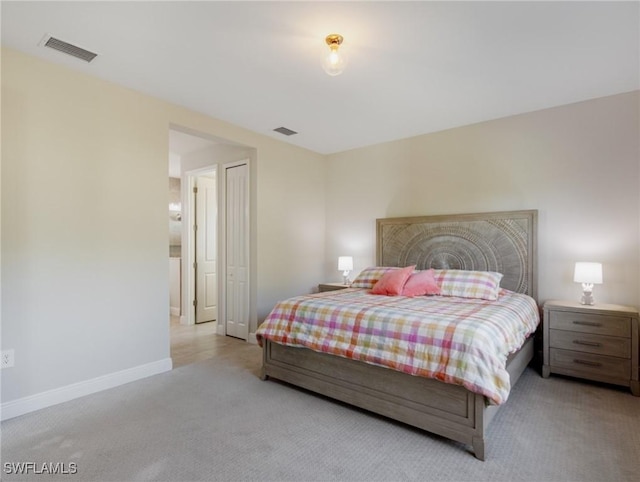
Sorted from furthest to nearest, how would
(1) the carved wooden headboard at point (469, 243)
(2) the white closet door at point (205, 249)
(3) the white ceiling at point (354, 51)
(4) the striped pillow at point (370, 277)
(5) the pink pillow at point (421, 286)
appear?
1. (2) the white closet door at point (205, 249)
2. (4) the striped pillow at point (370, 277)
3. (1) the carved wooden headboard at point (469, 243)
4. (5) the pink pillow at point (421, 286)
5. (3) the white ceiling at point (354, 51)

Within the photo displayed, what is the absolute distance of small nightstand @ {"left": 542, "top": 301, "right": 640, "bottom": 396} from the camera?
2.76m

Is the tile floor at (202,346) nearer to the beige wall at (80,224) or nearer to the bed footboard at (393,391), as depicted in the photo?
the beige wall at (80,224)

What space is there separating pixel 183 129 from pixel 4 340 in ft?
7.51

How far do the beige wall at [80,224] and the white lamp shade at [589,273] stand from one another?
3795 millimetres

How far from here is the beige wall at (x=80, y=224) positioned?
2.46 metres

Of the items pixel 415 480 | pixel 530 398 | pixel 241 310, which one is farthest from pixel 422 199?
pixel 415 480

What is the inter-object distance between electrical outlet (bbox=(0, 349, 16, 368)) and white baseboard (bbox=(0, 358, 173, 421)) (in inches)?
10.2

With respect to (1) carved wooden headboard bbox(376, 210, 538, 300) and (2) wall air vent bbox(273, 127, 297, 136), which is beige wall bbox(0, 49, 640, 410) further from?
(2) wall air vent bbox(273, 127, 297, 136)

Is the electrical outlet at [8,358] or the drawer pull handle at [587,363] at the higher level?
the electrical outlet at [8,358]

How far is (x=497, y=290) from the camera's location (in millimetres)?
3262

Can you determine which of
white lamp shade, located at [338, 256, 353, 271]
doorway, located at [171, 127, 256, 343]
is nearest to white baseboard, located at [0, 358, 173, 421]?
doorway, located at [171, 127, 256, 343]

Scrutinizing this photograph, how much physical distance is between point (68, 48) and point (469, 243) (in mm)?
4007

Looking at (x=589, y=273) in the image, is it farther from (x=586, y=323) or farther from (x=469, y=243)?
(x=469, y=243)

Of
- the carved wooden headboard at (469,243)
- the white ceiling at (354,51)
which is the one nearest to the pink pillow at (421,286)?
the carved wooden headboard at (469,243)
